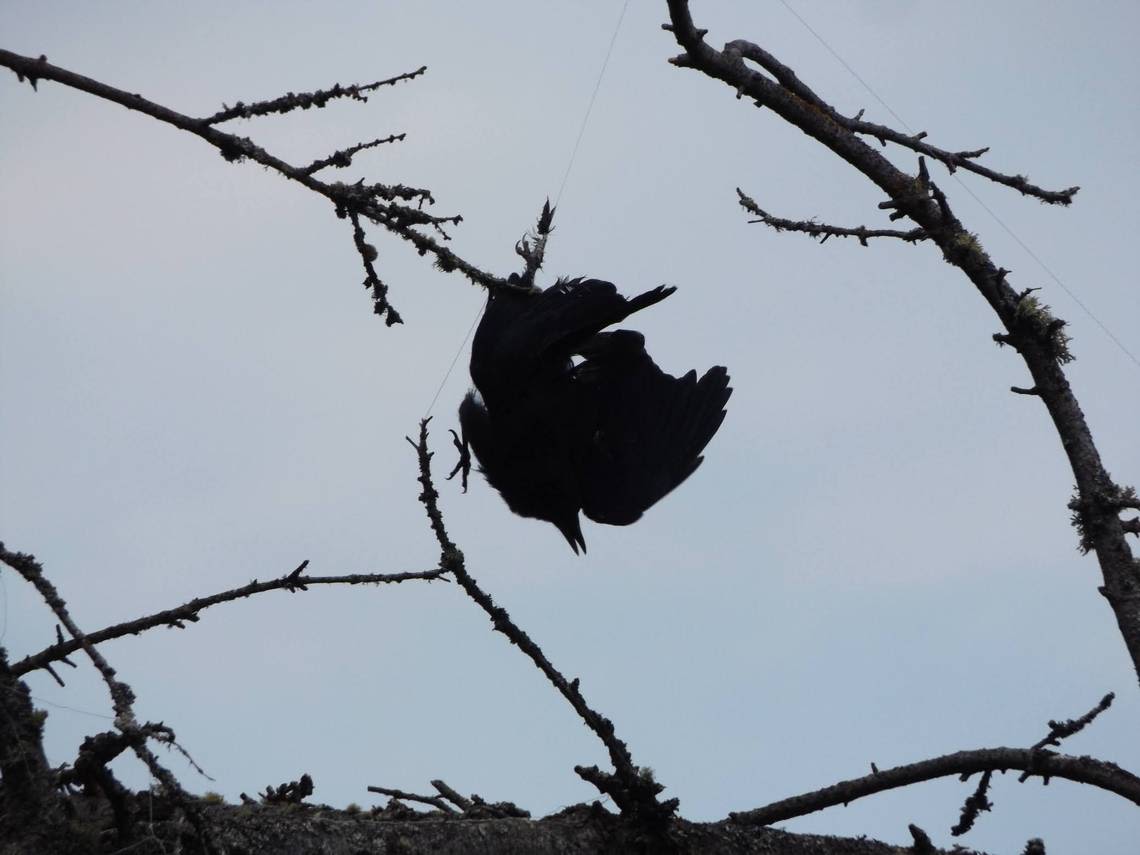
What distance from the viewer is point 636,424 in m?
4.96

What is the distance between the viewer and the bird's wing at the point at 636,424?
4691 mm

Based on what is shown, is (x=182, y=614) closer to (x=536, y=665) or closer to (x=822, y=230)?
(x=536, y=665)

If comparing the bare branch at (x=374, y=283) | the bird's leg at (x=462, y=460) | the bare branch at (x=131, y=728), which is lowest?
the bare branch at (x=131, y=728)

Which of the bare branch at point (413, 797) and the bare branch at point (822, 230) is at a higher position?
the bare branch at point (822, 230)

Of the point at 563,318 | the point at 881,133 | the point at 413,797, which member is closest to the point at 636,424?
the point at 563,318

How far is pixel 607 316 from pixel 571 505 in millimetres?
730

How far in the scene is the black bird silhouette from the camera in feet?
13.9

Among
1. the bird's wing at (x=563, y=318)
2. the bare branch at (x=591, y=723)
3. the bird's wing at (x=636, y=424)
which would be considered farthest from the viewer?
the bird's wing at (x=636, y=424)

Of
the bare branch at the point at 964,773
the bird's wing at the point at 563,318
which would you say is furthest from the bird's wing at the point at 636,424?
the bare branch at the point at 964,773

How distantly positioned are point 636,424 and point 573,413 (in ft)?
1.66

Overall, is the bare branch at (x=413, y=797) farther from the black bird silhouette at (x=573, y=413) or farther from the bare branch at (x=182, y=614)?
the black bird silhouette at (x=573, y=413)

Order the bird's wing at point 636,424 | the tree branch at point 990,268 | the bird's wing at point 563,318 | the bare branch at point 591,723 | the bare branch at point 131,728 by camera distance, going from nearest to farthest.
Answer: the bare branch at point 131,728 < the bare branch at point 591,723 < the tree branch at point 990,268 < the bird's wing at point 563,318 < the bird's wing at point 636,424

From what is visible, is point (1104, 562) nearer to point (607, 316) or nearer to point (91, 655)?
point (607, 316)

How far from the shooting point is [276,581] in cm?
228
